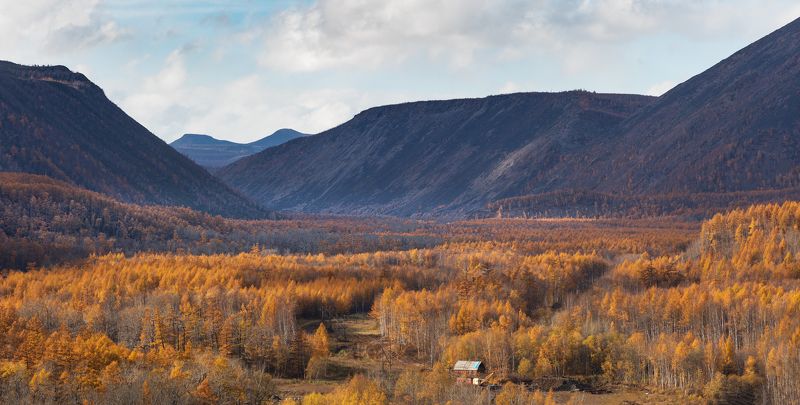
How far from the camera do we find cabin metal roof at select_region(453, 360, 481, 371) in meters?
94.4

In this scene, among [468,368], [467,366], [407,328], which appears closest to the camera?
[468,368]

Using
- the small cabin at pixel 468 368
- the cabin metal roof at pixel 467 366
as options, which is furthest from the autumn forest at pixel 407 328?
the cabin metal roof at pixel 467 366

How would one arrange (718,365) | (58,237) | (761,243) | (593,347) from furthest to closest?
1. (58,237)
2. (761,243)
3. (593,347)
4. (718,365)

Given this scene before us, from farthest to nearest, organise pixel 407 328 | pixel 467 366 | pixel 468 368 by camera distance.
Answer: pixel 407 328 < pixel 467 366 < pixel 468 368

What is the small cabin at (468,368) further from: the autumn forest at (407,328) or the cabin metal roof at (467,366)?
the autumn forest at (407,328)

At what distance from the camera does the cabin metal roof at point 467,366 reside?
310ft

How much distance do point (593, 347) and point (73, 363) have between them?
52465 mm

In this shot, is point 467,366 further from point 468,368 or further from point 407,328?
point 407,328

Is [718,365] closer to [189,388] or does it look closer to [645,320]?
[645,320]

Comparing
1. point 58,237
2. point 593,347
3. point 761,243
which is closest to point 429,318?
point 593,347

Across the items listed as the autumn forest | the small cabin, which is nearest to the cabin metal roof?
the small cabin

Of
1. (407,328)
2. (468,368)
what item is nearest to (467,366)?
(468,368)

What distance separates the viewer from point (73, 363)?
255ft

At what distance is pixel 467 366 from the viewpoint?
94.9 metres
